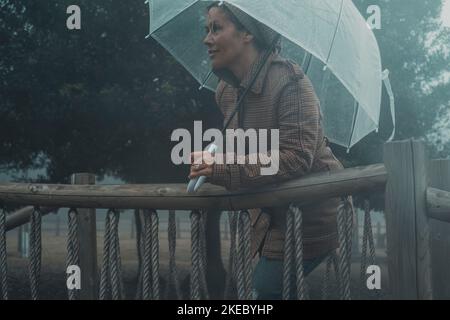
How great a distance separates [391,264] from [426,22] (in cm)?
1196

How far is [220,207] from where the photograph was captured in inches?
98.3

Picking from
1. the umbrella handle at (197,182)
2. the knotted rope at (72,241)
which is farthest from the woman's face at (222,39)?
the knotted rope at (72,241)

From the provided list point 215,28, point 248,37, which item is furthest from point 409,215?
point 215,28

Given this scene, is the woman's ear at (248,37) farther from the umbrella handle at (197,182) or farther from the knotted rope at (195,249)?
the knotted rope at (195,249)

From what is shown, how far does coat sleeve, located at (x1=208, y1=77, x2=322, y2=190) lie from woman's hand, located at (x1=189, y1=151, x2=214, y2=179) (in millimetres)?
23

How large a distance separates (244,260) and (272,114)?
63cm

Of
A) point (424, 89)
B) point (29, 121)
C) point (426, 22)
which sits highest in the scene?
point (426, 22)

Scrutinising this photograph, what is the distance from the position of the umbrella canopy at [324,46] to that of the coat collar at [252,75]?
7.3 inches

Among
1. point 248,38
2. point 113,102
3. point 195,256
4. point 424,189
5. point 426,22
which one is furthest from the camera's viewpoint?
point 426,22

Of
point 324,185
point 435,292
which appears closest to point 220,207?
A: point 324,185

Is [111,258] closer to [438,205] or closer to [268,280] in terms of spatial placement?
[268,280]

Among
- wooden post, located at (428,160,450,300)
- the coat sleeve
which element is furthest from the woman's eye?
wooden post, located at (428,160,450,300)

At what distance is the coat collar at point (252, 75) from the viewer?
274 centimetres
